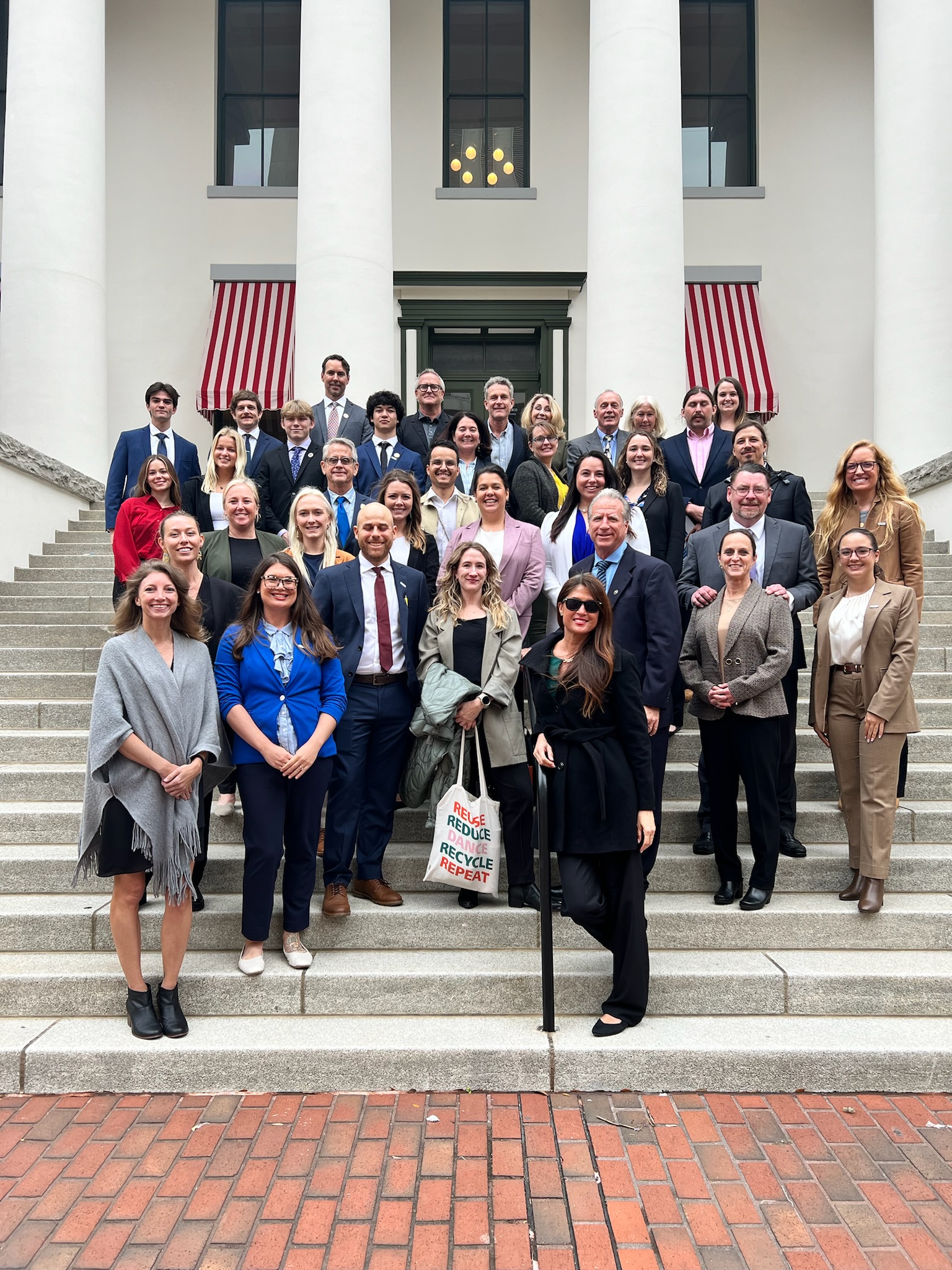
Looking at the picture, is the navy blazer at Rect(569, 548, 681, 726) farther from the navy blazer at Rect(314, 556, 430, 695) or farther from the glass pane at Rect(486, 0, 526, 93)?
the glass pane at Rect(486, 0, 526, 93)

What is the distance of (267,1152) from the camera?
371cm

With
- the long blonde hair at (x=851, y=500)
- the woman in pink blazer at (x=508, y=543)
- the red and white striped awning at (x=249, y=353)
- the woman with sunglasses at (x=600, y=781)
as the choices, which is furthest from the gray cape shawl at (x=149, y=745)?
the red and white striped awning at (x=249, y=353)

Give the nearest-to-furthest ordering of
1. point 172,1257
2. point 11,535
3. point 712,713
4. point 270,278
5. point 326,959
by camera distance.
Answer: point 172,1257 < point 326,959 < point 712,713 < point 11,535 < point 270,278

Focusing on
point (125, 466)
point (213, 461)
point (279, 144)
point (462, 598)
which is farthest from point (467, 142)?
point (462, 598)

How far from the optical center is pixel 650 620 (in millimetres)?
4969

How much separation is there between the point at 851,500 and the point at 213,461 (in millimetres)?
4027

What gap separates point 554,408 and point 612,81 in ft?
20.0

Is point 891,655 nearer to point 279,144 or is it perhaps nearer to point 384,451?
point 384,451

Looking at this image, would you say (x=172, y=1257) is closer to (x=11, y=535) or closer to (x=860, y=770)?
(x=860, y=770)

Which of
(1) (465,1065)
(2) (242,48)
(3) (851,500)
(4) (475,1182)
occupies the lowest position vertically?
(4) (475,1182)

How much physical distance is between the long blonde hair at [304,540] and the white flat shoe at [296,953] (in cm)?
193

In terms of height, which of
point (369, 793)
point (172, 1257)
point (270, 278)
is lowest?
point (172, 1257)

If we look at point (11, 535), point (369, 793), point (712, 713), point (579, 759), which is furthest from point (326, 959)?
point (11, 535)

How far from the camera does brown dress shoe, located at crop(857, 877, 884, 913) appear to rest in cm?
500
